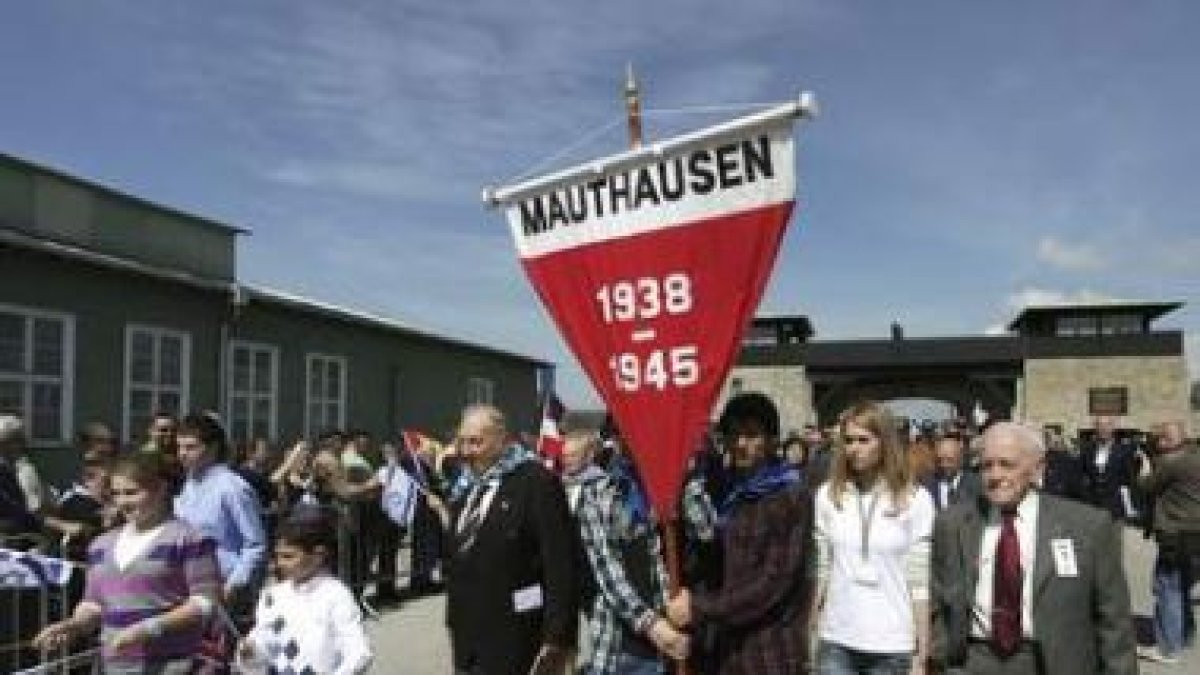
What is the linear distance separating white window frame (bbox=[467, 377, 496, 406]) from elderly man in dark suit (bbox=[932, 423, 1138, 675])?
28.9 metres

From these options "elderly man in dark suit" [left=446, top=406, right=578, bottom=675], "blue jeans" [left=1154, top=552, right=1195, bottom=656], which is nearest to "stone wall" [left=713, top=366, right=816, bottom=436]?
"blue jeans" [left=1154, top=552, right=1195, bottom=656]

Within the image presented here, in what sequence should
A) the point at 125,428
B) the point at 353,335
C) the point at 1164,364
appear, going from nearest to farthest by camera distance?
the point at 125,428 < the point at 353,335 < the point at 1164,364

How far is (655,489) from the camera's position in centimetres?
528

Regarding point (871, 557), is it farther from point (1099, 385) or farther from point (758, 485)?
point (1099, 385)

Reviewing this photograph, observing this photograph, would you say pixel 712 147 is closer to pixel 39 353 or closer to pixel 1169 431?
pixel 1169 431

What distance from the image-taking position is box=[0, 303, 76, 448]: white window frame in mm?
16172

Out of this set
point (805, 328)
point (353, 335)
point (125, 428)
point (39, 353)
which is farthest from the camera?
point (805, 328)

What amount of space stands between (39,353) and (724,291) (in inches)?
527

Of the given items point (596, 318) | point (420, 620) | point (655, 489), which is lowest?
point (420, 620)

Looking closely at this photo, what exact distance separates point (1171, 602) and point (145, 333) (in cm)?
1280

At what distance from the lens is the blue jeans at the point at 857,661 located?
590 cm

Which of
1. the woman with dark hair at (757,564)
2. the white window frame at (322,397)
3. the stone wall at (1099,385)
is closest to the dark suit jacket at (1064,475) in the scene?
the white window frame at (322,397)

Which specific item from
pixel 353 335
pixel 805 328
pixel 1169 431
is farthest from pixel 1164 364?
pixel 1169 431

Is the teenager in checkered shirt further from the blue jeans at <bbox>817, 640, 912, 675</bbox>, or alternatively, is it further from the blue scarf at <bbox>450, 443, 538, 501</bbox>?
the blue jeans at <bbox>817, 640, 912, 675</bbox>
